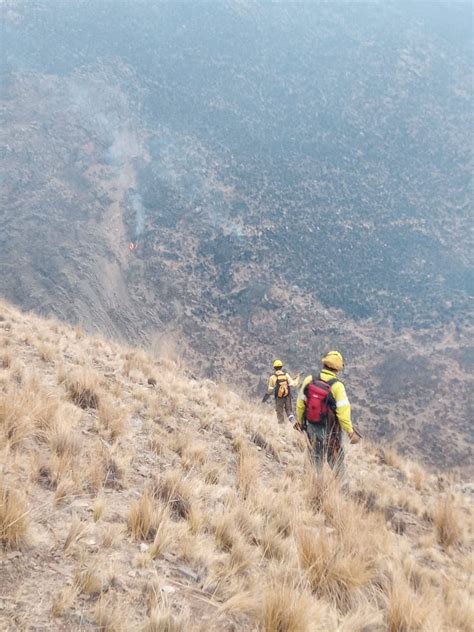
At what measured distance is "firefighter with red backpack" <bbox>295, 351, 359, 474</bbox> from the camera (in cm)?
631

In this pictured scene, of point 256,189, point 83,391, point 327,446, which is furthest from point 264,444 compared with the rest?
point 256,189

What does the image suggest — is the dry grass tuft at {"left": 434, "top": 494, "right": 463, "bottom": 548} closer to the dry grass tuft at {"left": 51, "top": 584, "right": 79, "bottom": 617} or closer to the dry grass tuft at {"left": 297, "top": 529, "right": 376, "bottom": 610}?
the dry grass tuft at {"left": 297, "top": 529, "right": 376, "bottom": 610}

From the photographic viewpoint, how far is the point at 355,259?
1200 inches

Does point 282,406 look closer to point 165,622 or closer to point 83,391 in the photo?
point 83,391

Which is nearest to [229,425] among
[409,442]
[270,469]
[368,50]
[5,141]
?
[270,469]

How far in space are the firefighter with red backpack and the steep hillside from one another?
0.42 meters

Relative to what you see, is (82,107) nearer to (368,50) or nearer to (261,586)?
(368,50)

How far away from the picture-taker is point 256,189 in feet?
112

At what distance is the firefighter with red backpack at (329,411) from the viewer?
631 centimetres

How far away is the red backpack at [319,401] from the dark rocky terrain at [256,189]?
1500cm

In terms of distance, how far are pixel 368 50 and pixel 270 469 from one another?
47703 millimetres

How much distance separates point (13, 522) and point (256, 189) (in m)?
32.7

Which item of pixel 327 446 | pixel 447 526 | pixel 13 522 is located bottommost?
pixel 13 522

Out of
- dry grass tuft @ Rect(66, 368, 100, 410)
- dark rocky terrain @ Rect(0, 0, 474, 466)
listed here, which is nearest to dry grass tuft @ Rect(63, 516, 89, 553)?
dry grass tuft @ Rect(66, 368, 100, 410)
